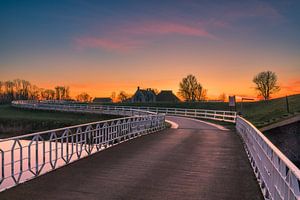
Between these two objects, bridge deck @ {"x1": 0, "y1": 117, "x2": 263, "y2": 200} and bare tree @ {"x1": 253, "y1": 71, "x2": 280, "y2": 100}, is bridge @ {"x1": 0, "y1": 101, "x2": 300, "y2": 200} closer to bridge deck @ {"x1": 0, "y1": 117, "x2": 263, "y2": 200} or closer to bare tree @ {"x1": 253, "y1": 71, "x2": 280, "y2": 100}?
bridge deck @ {"x1": 0, "y1": 117, "x2": 263, "y2": 200}

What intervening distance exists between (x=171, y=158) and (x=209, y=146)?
440 cm

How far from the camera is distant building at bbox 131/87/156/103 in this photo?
11575 cm

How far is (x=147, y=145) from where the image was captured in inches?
642

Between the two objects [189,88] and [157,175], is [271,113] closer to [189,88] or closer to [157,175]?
[157,175]

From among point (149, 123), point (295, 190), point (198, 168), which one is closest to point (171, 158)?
point (198, 168)

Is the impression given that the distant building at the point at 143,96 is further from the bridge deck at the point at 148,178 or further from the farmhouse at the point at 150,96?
the bridge deck at the point at 148,178

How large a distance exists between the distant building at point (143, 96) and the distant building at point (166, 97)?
27.7 ft

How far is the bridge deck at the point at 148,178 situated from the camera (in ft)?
25.3

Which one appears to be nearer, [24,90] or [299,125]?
[299,125]

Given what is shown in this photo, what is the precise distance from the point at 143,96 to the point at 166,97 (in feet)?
53.0

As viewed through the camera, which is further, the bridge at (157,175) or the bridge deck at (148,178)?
the bridge deck at (148,178)

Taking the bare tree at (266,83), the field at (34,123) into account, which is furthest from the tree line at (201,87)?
the field at (34,123)

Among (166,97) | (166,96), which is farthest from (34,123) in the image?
(166,96)

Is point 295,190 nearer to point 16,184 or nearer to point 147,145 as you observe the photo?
point 16,184
